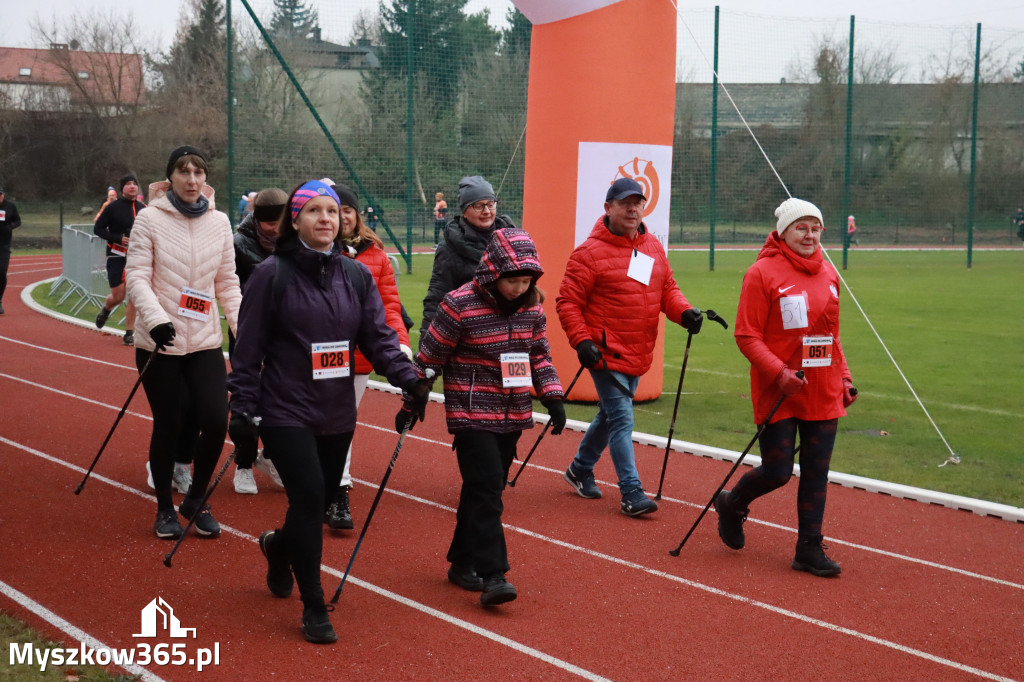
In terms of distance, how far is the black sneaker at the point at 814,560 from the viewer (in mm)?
5750

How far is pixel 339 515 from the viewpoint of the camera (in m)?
6.29

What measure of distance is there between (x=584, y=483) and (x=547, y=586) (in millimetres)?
1911

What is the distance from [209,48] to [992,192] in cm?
3415

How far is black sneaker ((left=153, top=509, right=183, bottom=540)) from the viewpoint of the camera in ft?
19.6

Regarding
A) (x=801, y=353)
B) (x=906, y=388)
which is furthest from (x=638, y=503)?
(x=906, y=388)

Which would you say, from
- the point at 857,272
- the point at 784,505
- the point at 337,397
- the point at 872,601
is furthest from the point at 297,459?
the point at 857,272

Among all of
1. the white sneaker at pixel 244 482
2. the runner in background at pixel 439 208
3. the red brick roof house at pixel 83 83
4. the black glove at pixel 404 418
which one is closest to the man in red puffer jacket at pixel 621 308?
the black glove at pixel 404 418

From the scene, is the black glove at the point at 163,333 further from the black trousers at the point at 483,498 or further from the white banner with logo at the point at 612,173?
the white banner with logo at the point at 612,173

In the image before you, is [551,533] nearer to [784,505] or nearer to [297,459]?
[784,505]

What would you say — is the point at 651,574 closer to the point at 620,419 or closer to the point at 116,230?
the point at 620,419

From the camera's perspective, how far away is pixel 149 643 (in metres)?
4.56

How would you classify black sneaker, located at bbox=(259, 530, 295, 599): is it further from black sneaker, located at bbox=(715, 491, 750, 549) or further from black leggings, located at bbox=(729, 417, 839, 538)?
black leggings, located at bbox=(729, 417, 839, 538)

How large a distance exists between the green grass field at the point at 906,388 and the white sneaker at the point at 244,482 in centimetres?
353

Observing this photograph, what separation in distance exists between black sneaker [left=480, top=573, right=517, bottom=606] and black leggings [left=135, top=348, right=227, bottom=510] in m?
1.79
